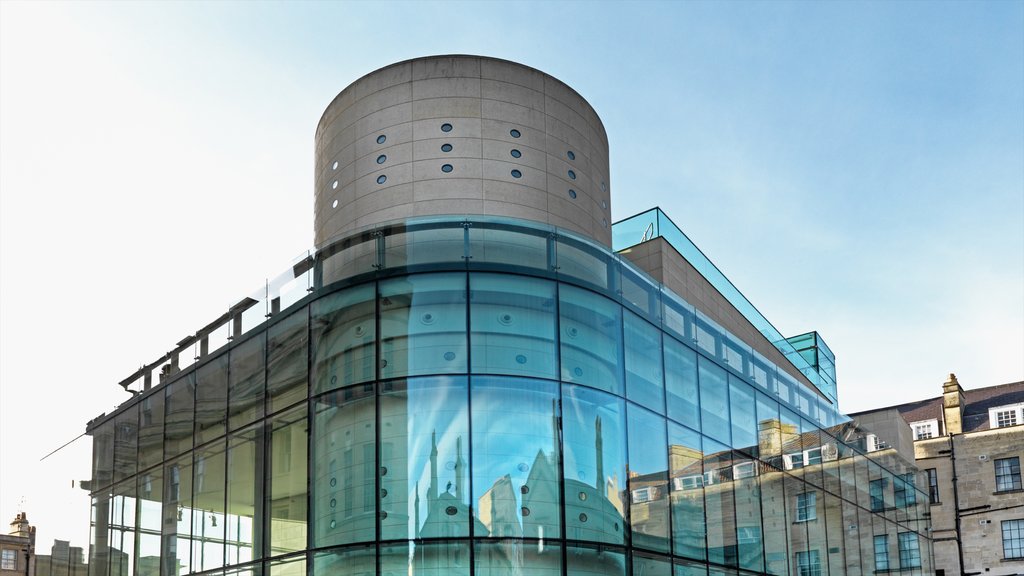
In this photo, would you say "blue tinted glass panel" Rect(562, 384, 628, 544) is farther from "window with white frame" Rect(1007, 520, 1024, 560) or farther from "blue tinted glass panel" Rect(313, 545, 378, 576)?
"window with white frame" Rect(1007, 520, 1024, 560)

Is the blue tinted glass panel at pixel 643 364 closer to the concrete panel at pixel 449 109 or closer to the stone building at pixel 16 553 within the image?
the concrete panel at pixel 449 109

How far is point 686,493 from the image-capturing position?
27.0 m

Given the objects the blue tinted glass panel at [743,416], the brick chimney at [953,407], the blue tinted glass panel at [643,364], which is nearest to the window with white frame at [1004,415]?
the brick chimney at [953,407]

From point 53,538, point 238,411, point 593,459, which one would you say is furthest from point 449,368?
point 53,538

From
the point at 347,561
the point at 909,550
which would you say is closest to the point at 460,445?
the point at 347,561

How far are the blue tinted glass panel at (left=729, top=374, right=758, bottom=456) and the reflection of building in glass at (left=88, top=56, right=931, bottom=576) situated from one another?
0.31ft

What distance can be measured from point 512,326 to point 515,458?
299 centimetres

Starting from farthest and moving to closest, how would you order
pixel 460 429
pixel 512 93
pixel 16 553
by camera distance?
1. pixel 16 553
2. pixel 512 93
3. pixel 460 429

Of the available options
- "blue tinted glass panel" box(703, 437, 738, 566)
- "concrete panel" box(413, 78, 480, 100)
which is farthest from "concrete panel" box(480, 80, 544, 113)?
"blue tinted glass panel" box(703, 437, 738, 566)

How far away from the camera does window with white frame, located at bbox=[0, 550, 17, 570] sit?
90438 millimetres

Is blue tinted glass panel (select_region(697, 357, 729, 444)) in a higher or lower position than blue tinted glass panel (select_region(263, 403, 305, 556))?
higher

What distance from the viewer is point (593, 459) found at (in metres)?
24.1

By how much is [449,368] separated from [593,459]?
3.84 m

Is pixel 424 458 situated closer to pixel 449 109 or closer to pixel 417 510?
pixel 417 510
